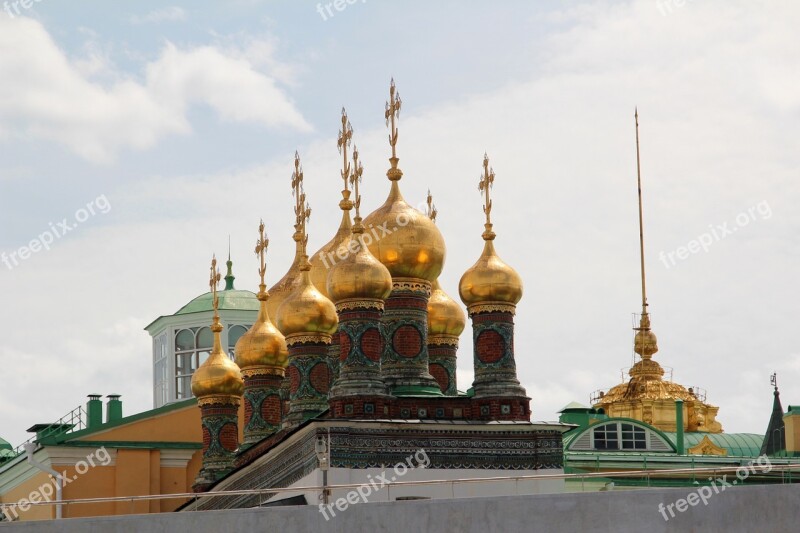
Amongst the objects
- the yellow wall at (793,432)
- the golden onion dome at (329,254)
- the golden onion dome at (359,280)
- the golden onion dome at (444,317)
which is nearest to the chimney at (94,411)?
the golden onion dome at (329,254)

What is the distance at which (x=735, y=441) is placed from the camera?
4616 centimetres

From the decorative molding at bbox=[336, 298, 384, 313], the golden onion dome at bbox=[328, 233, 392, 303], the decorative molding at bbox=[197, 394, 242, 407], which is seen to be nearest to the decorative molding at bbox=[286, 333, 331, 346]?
the golden onion dome at bbox=[328, 233, 392, 303]

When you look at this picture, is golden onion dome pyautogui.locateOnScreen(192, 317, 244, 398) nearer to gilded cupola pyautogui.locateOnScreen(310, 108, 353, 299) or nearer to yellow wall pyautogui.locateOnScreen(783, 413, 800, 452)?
gilded cupola pyautogui.locateOnScreen(310, 108, 353, 299)

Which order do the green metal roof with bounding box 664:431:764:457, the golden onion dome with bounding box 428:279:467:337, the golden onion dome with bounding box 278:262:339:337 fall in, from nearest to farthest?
the golden onion dome with bounding box 278:262:339:337 < the golden onion dome with bounding box 428:279:467:337 < the green metal roof with bounding box 664:431:764:457

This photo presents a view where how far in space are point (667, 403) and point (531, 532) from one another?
1067 inches

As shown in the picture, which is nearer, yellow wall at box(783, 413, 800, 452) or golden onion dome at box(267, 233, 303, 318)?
golden onion dome at box(267, 233, 303, 318)

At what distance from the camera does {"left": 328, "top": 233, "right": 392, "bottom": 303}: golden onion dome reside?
29625 mm

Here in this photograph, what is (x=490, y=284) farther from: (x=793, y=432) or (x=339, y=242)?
(x=793, y=432)

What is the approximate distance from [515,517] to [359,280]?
9553 mm

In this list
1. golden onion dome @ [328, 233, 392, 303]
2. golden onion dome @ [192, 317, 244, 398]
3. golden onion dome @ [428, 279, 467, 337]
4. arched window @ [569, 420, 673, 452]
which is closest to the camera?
golden onion dome @ [328, 233, 392, 303]

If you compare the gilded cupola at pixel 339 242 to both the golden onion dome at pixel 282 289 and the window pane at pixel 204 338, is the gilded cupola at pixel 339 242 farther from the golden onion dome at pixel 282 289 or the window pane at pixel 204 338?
the window pane at pixel 204 338

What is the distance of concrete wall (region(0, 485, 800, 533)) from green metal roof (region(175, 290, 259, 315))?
2419 centimetres

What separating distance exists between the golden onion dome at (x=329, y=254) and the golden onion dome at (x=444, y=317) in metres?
1.96

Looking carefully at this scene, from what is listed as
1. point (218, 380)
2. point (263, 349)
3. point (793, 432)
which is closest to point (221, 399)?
point (218, 380)
